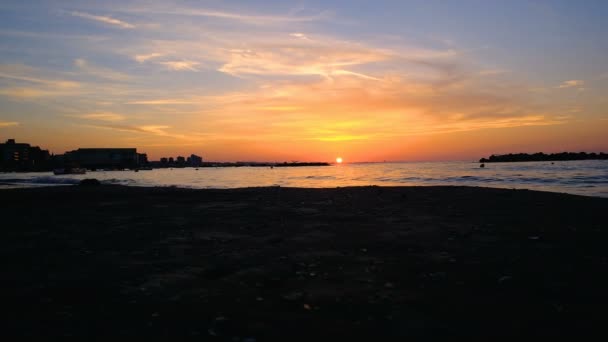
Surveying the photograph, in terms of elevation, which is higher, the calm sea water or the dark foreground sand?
the calm sea water

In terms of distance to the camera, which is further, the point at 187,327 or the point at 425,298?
the point at 425,298

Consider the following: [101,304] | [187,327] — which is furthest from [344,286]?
[101,304]

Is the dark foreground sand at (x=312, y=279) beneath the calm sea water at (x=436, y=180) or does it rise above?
beneath

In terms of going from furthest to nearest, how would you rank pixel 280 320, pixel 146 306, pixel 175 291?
pixel 175 291
pixel 146 306
pixel 280 320

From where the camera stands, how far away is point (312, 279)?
7207mm

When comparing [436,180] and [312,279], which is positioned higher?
[436,180]

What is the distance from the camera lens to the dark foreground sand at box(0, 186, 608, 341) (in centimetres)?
514

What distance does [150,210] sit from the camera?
19.9 meters

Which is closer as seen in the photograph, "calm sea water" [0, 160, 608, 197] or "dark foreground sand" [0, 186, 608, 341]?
"dark foreground sand" [0, 186, 608, 341]

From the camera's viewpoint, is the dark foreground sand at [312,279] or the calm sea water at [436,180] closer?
the dark foreground sand at [312,279]

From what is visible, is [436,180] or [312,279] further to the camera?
[436,180]

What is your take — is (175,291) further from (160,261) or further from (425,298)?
(425,298)

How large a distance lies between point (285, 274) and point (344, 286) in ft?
4.56

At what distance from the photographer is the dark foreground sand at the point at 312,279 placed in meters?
5.14
